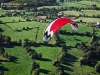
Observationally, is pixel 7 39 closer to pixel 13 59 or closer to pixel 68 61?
pixel 13 59

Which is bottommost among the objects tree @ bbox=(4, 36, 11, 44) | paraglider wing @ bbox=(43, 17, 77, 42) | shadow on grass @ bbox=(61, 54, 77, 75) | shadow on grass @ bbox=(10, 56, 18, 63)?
shadow on grass @ bbox=(61, 54, 77, 75)

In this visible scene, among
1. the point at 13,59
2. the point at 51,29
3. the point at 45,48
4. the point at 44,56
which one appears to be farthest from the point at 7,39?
the point at 51,29

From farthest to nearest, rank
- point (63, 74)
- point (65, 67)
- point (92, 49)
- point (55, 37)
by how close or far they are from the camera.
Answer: point (55, 37), point (92, 49), point (65, 67), point (63, 74)

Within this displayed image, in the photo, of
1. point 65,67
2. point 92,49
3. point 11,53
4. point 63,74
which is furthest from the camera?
point 92,49

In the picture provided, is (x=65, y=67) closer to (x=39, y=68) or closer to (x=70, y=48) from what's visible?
(x=39, y=68)

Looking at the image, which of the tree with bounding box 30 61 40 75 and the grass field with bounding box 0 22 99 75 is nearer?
the tree with bounding box 30 61 40 75

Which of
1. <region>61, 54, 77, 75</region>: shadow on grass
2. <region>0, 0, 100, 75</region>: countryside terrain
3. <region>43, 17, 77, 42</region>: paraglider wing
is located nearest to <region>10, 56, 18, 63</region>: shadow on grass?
<region>0, 0, 100, 75</region>: countryside terrain

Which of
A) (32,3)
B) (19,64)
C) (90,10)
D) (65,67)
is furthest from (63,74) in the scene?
(32,3)

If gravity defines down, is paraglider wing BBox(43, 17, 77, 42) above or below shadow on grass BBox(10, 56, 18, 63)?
above

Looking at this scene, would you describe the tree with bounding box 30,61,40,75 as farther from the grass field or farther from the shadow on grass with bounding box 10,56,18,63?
the shadow on grass with bounding box 10,56,18,63
